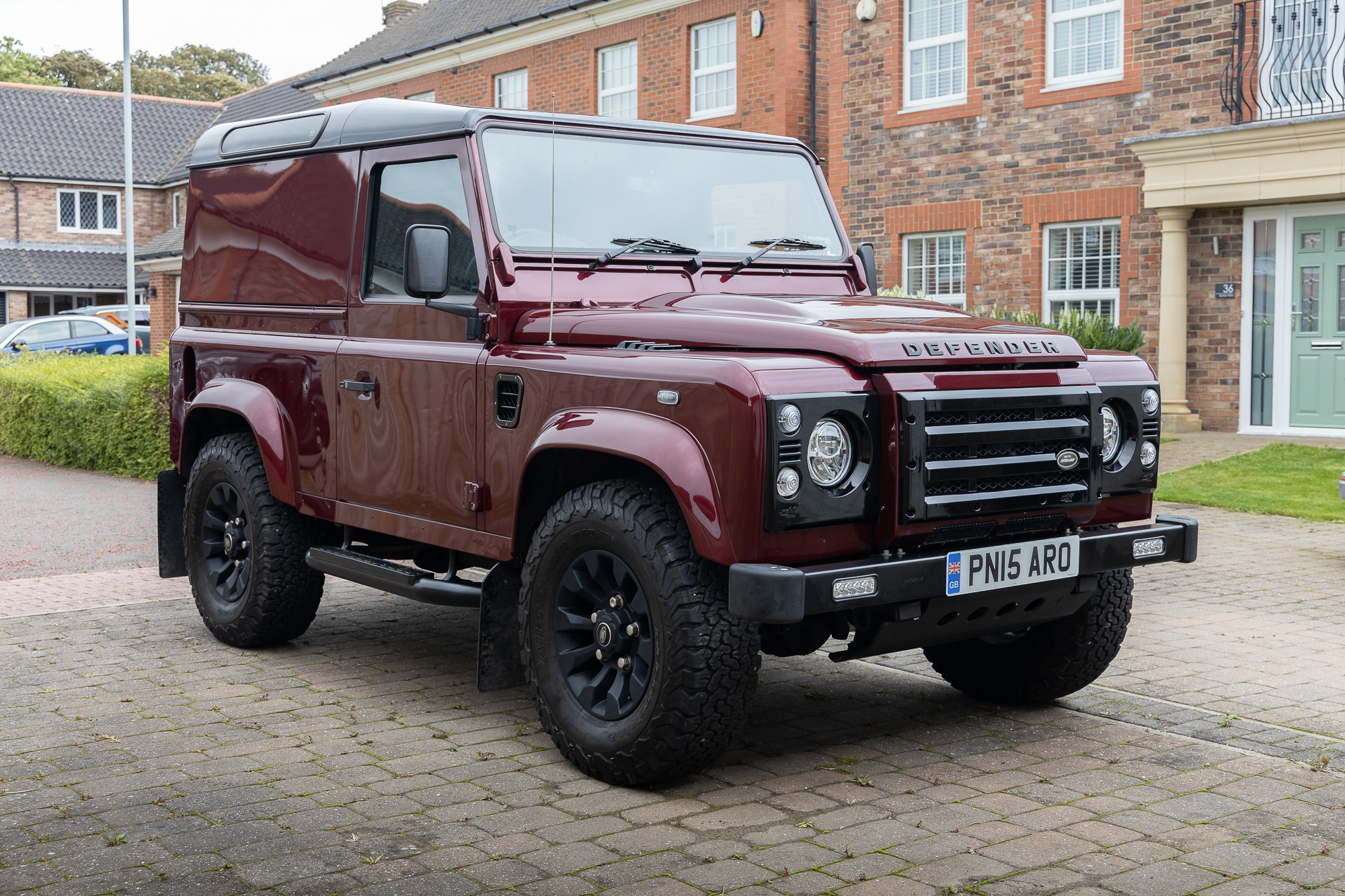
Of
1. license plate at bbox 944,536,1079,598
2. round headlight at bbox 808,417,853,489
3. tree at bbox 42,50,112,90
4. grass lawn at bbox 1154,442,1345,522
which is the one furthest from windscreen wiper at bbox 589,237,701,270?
tree at bbox 42,50,112,90

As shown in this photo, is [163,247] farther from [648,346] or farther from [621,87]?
[648,346]

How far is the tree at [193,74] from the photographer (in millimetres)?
67562

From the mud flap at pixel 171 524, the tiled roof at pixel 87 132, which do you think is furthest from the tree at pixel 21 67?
the mud flap at pixel 171 524

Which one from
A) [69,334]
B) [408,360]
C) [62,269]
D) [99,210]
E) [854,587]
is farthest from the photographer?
[99,210]

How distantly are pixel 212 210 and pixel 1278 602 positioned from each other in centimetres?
595

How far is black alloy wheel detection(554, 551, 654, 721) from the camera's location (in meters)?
4.41

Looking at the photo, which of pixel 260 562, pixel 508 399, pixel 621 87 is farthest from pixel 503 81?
pixel 508 399

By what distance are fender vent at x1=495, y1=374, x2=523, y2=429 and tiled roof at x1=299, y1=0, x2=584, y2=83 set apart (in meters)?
20.2

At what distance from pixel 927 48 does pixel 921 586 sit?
16124mm

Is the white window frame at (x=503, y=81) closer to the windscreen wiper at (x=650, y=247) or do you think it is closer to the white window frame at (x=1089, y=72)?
the white window frame at (x=1089, y=72)

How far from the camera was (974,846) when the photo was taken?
3.94 metres

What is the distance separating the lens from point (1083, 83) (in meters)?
17.1

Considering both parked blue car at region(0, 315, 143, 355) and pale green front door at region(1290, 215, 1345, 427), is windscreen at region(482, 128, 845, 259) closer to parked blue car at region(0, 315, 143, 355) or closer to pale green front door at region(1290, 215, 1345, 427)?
pale green front door at region(1290, 215, 1345, 427)

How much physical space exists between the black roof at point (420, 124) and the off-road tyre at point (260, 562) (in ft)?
4.66
